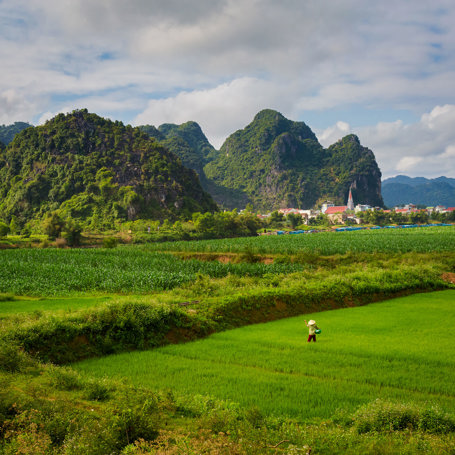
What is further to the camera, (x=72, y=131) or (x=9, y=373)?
(x=72, y=131)

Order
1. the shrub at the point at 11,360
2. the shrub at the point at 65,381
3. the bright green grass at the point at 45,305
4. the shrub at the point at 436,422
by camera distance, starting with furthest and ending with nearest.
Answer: the bright green grass at the point at 45,305, the shrub at the point at 11,360, the shrub at the point at 65,381, the shrub at the point at 436,422

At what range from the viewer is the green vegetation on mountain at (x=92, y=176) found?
86375mm

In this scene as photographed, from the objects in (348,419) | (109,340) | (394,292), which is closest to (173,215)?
(394,292)

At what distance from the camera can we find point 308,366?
913 centimetres

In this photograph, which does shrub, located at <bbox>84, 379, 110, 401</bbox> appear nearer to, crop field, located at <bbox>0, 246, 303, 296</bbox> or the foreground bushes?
the foreground bushes

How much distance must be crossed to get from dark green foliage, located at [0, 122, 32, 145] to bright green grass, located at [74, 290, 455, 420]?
654 ft

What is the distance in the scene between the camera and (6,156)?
343 feet

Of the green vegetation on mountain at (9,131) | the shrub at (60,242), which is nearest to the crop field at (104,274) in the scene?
the shrub at (60,242)

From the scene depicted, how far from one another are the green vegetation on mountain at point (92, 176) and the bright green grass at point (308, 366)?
71285 millimetres

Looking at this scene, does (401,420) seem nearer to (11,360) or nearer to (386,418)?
(386,418)

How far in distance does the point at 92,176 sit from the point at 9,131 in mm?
123372

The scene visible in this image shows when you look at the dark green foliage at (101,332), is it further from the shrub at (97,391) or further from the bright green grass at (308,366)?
the shrub at (97,391)

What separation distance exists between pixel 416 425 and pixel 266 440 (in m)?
2.48

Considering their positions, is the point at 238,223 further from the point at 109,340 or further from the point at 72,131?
the point at 109,340
